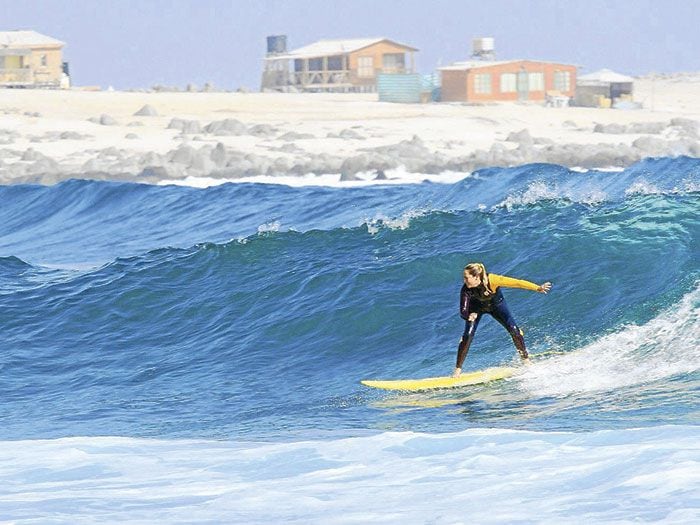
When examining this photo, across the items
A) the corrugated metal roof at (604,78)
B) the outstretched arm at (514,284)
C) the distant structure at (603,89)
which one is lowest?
the outstretched arm at (514,284)

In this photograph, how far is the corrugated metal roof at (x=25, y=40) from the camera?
81938 mm

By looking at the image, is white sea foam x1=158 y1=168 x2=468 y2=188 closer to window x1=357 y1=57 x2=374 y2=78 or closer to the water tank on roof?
window x1=357 y1=57 x2=374 y2=78

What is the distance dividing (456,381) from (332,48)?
7348 centimetres

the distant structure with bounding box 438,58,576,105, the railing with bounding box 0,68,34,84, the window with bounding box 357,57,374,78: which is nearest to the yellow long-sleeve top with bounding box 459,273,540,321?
the distant structure with bounding box 438,58,576,105

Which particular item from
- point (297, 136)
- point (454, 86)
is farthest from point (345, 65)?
point (297, 136)

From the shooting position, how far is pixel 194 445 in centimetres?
1292

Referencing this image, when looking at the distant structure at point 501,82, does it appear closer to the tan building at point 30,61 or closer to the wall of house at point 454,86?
the wall of house at point 454,86

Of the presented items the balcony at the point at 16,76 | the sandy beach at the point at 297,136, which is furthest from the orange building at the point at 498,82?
the balcony at the point at 16,76

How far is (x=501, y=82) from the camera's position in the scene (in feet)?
244

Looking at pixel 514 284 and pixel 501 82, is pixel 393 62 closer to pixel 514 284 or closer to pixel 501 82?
pixel 501 82

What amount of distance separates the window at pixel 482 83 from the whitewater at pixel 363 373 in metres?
46.0

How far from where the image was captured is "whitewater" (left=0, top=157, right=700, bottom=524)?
10531 mm

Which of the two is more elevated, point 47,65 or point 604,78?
point 47,65

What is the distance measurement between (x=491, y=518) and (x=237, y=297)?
10.6 meters
